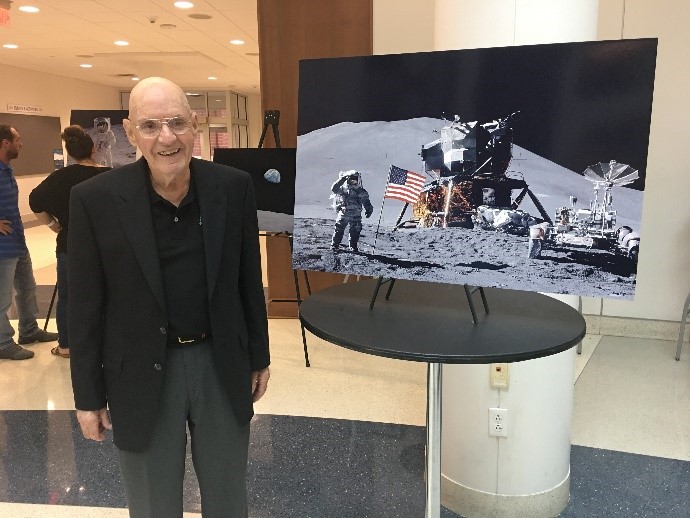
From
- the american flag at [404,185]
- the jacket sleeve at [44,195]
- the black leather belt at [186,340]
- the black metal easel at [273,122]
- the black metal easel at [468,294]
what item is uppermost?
the black metal easel at [273,122]

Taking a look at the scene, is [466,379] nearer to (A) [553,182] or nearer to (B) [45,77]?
(A) [553,182]

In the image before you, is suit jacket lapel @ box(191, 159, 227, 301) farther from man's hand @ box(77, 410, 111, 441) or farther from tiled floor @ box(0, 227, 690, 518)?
tiled floor @ box(0, 227, 690, 518)

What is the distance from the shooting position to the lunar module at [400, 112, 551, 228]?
138 cm

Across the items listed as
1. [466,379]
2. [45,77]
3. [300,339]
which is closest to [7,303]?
[300,339]

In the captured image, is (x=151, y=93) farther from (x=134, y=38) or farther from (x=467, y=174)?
(x=134, y=38)

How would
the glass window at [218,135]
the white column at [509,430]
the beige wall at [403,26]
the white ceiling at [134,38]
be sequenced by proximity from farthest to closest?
the glass window at [218,135] → the white ceiling at [134,38] → the beige wall at [403,26] → the white column at [509,430]

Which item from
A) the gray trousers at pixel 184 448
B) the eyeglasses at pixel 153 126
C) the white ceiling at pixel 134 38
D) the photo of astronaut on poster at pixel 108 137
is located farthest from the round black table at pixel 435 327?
the white ceiling at pixel 134 38

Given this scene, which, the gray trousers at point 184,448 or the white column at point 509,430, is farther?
the white column at point 509,430

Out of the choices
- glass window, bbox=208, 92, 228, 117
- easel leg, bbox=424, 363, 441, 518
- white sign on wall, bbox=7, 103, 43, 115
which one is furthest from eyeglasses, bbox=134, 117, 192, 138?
glass window, bbox=208, 92, 228, 117

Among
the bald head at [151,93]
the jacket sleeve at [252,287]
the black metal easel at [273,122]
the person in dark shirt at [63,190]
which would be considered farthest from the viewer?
the black metal easel at [273,122]

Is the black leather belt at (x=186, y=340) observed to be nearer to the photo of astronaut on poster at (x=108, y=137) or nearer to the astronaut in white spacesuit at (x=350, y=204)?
the astronaut in white spacesuit at (x=350, y=204)

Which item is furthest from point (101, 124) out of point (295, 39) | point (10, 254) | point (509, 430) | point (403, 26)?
point (509, 430)

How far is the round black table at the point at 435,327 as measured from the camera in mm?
1273

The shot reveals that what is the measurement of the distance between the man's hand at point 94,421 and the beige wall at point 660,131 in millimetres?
3227
